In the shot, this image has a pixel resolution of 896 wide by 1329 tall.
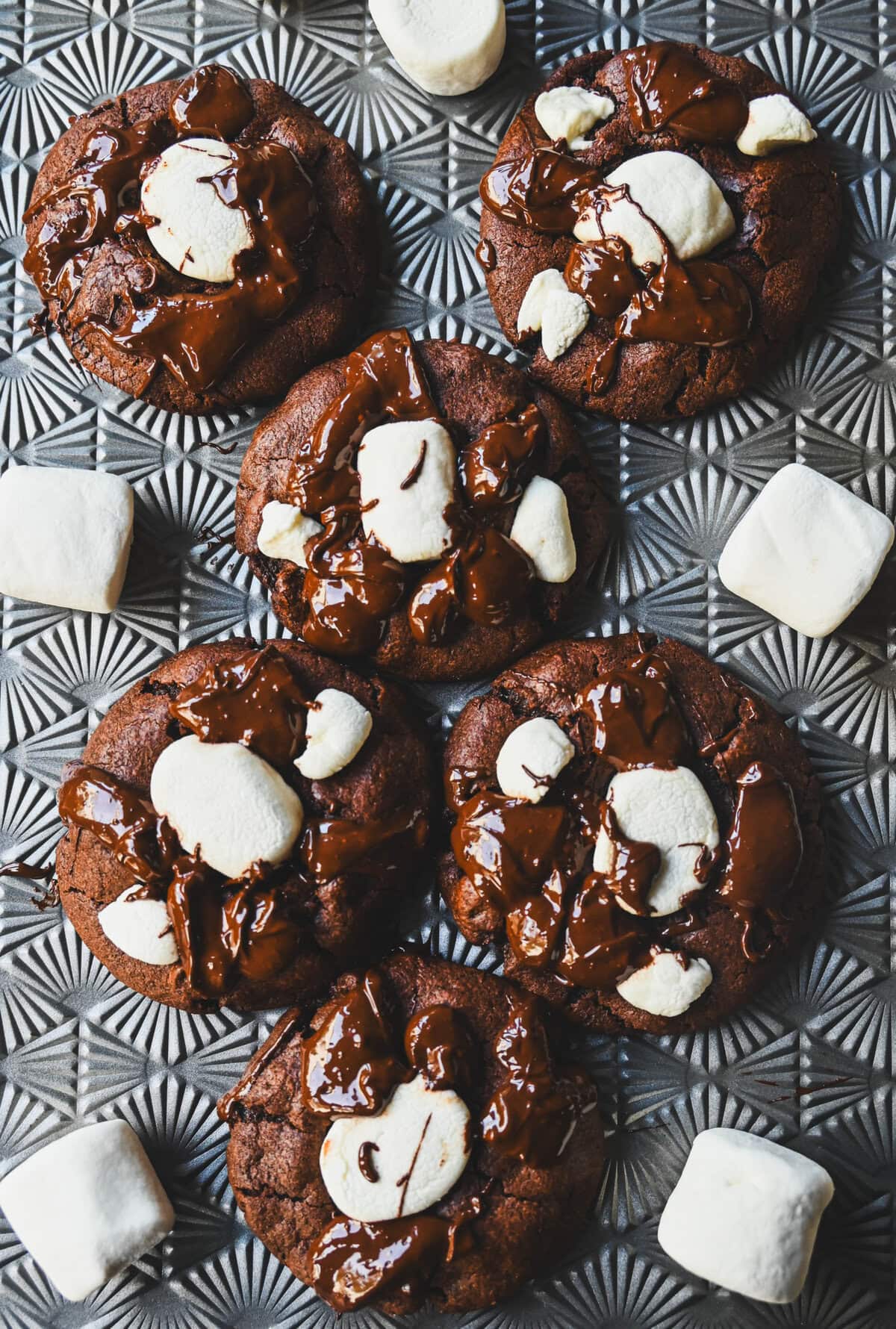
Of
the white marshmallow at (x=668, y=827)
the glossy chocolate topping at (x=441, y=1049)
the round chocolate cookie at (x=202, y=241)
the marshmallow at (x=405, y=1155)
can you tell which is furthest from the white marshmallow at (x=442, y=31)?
the marshmallow at (x=405, y=1155)

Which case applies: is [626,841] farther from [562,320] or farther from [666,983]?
[562,320]

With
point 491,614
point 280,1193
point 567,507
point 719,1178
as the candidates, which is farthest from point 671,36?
point 280,1193

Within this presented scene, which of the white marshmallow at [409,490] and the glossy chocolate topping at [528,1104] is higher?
the white marshmallow at [409,490]

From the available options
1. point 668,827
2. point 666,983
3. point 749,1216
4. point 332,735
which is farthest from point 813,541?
point 749,1216

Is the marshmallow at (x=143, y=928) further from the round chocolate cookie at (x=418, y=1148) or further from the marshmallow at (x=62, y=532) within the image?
the marshmallow at (x=62, y=532)

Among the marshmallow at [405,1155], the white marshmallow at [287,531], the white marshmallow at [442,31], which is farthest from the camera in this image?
the white marshmallow at [442,31]

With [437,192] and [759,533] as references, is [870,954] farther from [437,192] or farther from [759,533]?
[437,192]
